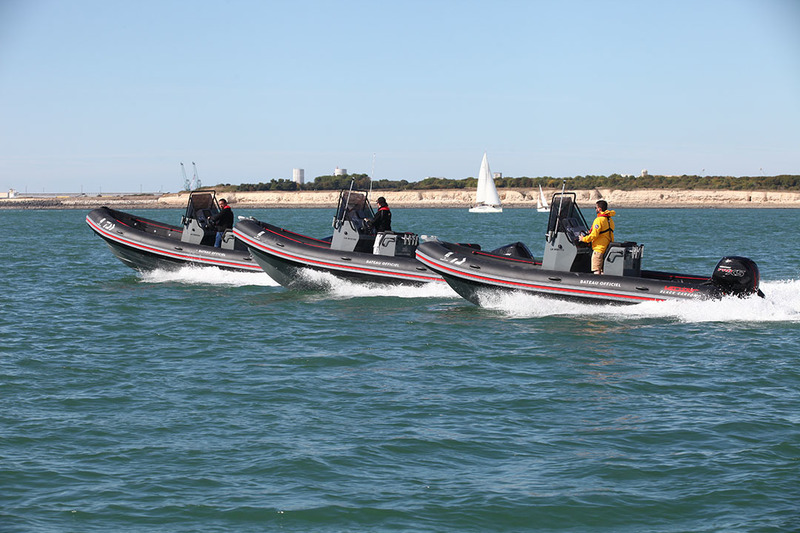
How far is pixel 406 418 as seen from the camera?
8.41m

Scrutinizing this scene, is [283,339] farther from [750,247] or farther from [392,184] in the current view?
[392,184]

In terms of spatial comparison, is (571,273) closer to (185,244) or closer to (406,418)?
(406,418)

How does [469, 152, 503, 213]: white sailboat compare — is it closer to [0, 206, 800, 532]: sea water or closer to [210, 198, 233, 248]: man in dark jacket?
[210, 198, 233, 248]: man in dark jacket

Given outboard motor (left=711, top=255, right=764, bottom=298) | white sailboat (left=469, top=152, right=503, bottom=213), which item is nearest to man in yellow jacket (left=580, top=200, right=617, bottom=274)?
outboard motor (left=711, top=255, right=764, bottom=298)

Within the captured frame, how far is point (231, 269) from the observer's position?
62.8ft

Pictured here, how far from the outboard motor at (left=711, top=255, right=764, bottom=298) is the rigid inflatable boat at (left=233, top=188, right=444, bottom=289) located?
5183 millimetres

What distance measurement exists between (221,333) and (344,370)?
132 inches

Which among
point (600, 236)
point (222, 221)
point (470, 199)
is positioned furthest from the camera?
point (470, 199)

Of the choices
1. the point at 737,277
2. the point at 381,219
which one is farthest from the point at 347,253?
the point at 737,277

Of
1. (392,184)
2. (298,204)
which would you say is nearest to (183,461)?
(298,204)

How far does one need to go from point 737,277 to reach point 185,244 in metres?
11.9

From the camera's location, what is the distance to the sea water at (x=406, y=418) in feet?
20.7

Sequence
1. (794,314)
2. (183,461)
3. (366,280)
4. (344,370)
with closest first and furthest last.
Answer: (183,461), (344,370), (794,314), (366,280)

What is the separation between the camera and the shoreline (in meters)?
102
